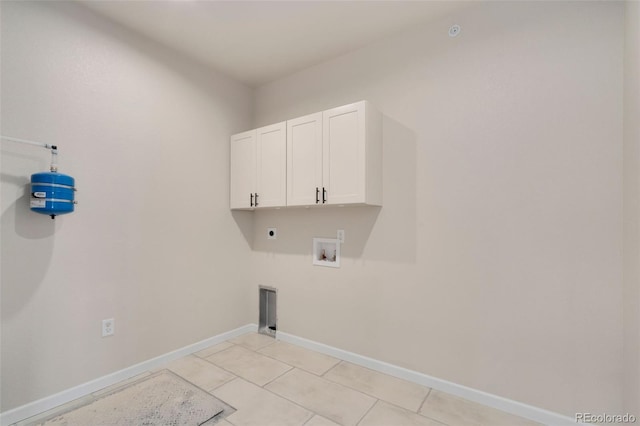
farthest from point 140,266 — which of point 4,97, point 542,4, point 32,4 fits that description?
point 542,4

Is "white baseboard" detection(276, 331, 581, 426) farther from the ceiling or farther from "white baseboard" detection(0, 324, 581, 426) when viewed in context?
the ceiling

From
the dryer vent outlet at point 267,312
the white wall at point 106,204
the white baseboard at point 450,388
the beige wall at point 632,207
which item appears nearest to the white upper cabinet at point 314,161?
the white wall at point 106,204

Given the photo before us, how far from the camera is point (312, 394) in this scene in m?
2.21

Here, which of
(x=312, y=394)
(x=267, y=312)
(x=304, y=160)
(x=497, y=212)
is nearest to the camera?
(x=497, y=212)

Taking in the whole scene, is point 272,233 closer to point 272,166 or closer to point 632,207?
point 272,166

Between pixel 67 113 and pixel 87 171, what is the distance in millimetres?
431

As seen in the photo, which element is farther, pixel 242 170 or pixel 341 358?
pixel 242 170

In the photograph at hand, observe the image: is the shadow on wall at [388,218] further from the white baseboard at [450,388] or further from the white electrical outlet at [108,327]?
the white electrical outlet at [108,327]

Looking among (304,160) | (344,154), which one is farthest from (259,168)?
(344,154)

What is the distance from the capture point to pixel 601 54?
1817 millimetres

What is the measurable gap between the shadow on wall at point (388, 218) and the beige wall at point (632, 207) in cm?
123

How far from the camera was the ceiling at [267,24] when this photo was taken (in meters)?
2.25

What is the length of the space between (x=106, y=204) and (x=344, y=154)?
1.97 m

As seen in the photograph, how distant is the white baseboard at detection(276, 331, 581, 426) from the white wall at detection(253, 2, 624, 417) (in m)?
0.05
